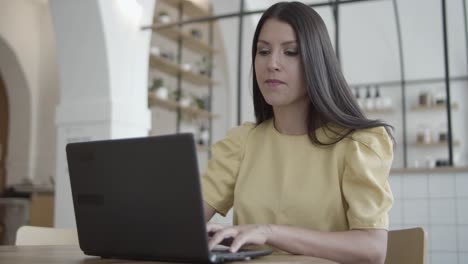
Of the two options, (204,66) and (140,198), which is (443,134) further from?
(140,198)

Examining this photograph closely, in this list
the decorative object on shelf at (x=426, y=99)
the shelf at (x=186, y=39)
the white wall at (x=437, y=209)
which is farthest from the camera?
the decorative object on shelf at (x=426, y=99)

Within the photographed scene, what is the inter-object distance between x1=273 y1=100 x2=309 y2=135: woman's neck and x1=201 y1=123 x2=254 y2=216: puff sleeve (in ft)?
0.41

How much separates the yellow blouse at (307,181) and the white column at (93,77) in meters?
2.30

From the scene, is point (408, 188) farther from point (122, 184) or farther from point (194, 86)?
point (194, 86)

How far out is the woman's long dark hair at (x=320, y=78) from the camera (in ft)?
4.44

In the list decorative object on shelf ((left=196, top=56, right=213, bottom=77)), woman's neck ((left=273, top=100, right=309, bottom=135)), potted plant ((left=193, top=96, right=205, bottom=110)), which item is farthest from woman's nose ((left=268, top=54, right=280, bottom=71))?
decorative object on shelf ((left=196, top=56, right=213, bottom=77))

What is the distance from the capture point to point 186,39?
260 inches

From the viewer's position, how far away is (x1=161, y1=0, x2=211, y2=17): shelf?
649cm

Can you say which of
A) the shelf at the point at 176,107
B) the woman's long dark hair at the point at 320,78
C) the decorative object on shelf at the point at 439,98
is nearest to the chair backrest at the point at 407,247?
the woman's long dark hair at the point at 320,78

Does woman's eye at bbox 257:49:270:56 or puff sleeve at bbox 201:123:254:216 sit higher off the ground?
woman's eye at bbox 257:49:270:56

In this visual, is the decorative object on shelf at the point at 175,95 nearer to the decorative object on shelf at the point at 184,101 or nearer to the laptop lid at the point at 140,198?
the decorative object on shelf at the point at 184,101

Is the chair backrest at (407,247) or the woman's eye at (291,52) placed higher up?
the woman's eye at (291,52)

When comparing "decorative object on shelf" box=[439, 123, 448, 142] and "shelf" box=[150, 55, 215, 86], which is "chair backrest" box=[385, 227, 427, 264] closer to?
"shelf" box=[150, 55, 215, 86]

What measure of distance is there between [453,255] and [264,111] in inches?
87.1
